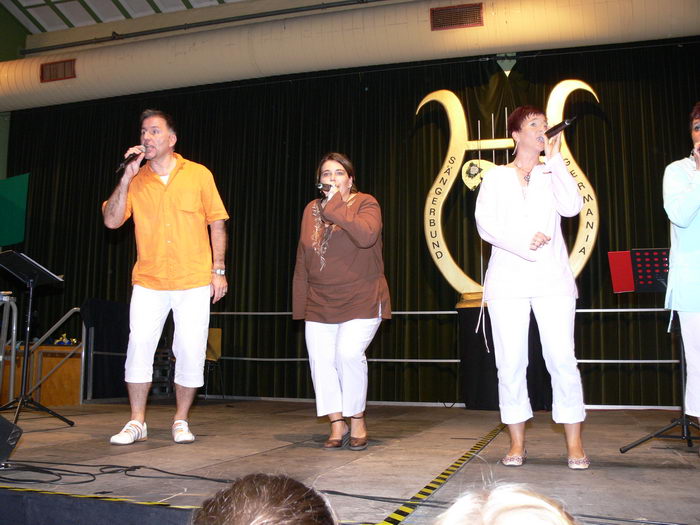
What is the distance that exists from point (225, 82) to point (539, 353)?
5.12 m

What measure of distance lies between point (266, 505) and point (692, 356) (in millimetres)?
2415

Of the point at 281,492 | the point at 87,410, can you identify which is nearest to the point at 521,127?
the point at 281,492

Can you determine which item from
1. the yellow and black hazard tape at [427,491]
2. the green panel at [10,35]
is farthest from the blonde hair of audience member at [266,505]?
the green panel at [10,35]

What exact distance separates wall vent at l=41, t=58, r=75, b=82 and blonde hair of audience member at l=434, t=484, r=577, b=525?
8.61 metres

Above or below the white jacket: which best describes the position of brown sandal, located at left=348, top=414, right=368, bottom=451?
below

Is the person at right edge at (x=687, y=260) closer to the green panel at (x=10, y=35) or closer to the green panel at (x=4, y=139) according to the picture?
the green panel at (x=10, y=35)

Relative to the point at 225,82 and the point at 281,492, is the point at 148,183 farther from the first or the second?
the point at 225,82

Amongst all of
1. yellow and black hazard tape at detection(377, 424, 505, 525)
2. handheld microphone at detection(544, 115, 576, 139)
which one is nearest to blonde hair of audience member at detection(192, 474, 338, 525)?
yellow and black hazard tape at detection(377, 424, 505, 525)

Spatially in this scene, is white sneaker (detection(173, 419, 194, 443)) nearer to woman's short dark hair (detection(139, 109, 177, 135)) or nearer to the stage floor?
the stage floor

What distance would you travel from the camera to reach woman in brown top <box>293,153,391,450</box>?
307 centimetres

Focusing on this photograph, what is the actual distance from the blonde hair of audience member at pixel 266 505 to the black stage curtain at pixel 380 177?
256 inches

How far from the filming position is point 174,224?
326 cm

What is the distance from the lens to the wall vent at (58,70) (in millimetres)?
8094

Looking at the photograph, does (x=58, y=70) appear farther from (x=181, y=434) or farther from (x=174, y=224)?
(x=181, y=434)
